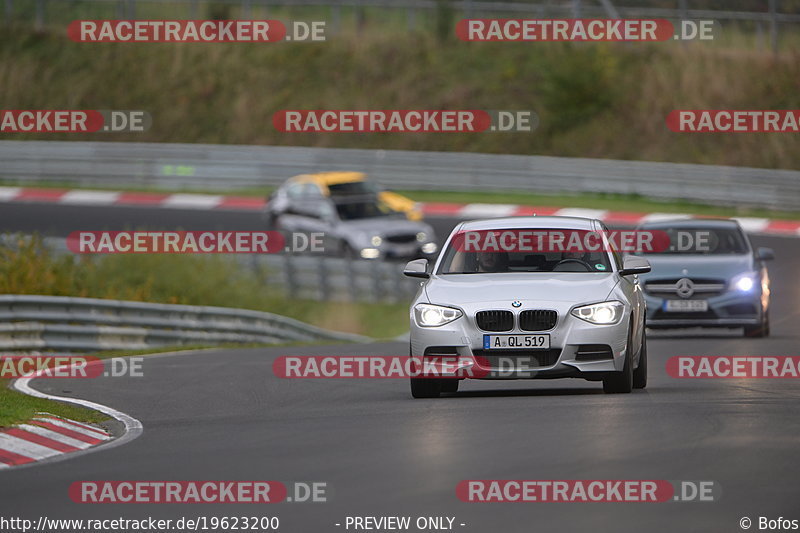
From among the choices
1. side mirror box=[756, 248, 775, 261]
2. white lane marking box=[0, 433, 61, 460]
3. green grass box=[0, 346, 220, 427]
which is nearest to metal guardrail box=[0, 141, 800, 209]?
side mirror box=[756, 248, 775, 261]

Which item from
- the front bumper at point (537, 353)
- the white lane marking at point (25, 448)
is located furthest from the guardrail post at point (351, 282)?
the white lane marking at point (25, 448)

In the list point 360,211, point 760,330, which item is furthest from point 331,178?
point 760,330

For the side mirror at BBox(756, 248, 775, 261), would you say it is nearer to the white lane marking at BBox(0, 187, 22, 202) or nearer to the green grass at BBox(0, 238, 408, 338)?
the green grass at BBox(0, 238, 408, 338)

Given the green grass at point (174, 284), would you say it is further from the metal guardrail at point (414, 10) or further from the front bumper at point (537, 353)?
the metal guardrail at point (414, 10)

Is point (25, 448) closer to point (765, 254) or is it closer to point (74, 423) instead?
point (74, 423)

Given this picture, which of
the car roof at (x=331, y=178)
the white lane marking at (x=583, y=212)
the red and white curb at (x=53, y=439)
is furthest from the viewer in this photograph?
the white lane marking at (x=583, y=212)

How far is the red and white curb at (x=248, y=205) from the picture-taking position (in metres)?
38.8

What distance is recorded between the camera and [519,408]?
13.3 m

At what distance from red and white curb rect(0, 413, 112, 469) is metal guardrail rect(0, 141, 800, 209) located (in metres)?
30.1

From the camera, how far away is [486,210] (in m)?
40.9

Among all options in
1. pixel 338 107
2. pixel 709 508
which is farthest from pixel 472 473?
pixel 338 107

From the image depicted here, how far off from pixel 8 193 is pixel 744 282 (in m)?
27.1

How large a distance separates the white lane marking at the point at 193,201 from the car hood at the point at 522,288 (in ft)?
95.1

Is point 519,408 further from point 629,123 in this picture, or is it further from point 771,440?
point 629,123
